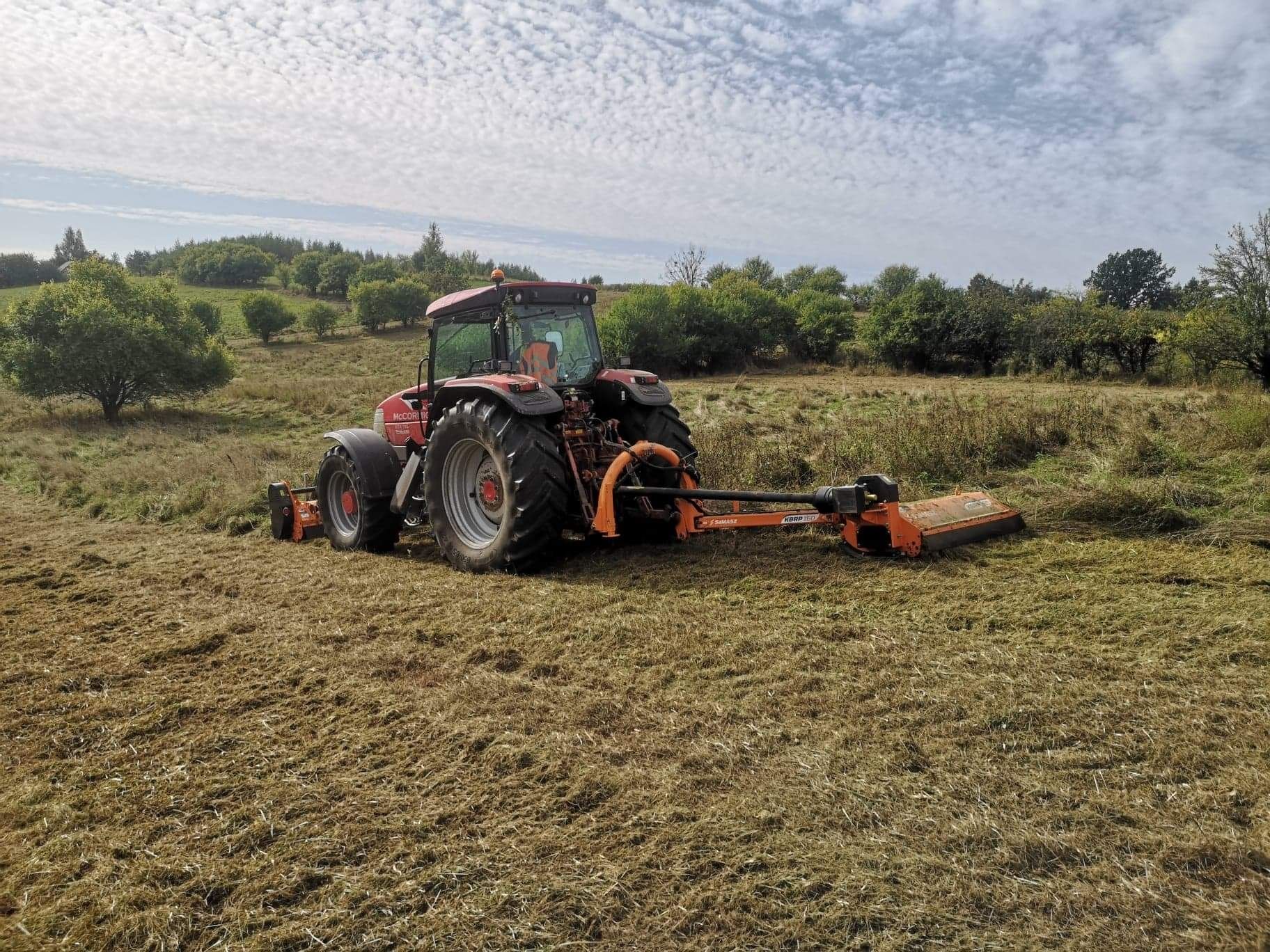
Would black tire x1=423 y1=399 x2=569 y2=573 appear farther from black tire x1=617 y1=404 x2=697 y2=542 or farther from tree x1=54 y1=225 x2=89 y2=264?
tree x1=54 y1=225 x2=89 y2=264

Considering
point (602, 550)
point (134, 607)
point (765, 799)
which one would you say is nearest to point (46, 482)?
point (134, 607)

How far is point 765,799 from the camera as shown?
9.17 feet

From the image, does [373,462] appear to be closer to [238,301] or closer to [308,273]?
[238,301]

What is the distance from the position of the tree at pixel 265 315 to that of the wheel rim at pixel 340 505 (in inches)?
1889

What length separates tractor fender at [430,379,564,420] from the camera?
5.60 m

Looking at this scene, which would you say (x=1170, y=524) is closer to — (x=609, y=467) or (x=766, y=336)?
(x=609, y=467)

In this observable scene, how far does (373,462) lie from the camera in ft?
23.1

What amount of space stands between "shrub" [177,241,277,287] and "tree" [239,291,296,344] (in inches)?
1176

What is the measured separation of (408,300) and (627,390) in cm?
5290

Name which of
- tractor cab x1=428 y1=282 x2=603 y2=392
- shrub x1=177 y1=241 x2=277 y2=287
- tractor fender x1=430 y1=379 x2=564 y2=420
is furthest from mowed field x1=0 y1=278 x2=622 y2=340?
tractor fender x1=430 y1=379 x2=564 y2=420

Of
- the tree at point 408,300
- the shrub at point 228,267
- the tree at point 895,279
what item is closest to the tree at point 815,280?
the tree at point 895,279

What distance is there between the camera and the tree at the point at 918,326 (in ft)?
93.7

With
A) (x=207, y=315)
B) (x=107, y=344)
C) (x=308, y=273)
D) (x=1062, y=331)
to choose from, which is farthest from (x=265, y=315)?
(x=1062, y=331)

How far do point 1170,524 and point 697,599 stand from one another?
12.7 ft
